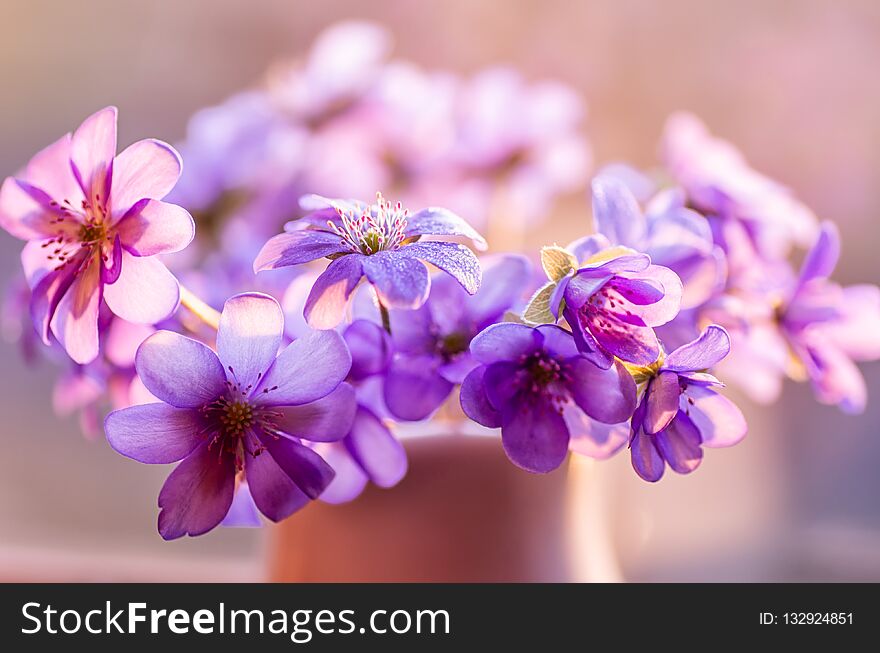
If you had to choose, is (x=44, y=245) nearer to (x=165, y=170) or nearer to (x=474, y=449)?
(x=165, y=170)

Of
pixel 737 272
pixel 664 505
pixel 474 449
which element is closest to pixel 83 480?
pixel 664 505

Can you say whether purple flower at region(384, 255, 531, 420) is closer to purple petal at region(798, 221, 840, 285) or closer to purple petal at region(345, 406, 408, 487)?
purple petal at region(345, 406, 408, 487)

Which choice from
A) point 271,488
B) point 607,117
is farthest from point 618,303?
point 607,117

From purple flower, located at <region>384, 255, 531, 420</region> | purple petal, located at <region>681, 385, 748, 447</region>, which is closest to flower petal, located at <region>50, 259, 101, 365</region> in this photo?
purple flower, located at <region>384, 255, 531, 420</region>

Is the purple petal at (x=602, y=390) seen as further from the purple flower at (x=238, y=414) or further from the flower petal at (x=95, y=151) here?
the flower petal at (x=95, y=151)

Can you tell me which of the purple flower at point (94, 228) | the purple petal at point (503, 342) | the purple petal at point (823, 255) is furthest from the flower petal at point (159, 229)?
the purple petal at point (823, 255)

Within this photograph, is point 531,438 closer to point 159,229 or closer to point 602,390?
point 602,390
